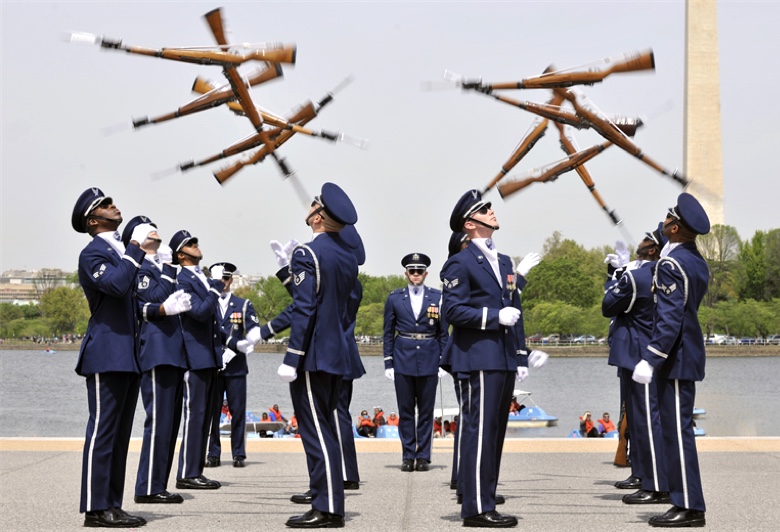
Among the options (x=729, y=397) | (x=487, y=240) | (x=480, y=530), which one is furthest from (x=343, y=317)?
(x=729, y=397)

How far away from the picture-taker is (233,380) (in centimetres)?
1350

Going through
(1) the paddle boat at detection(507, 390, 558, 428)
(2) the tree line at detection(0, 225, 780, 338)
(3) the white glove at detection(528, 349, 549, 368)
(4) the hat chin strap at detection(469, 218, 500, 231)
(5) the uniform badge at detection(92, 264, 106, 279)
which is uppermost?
(2) the tree line at detection(0, 225, 780, 338)

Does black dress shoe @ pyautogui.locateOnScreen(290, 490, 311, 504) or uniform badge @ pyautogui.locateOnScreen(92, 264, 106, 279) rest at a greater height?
uniform badge @ pyautogui.locateOnScreen(92, 264, 106, 279)

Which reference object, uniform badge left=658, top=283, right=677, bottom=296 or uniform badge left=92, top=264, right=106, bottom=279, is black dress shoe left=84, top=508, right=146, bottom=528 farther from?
uniform badge left=658, top=283, right=677, bottom=296

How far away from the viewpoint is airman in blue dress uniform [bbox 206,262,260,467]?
42.7ft

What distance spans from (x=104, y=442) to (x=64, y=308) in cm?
12399

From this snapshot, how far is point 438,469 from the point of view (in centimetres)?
1259

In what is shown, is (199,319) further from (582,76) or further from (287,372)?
(582,76)

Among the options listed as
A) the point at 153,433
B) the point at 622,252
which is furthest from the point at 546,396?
the point at 153,433

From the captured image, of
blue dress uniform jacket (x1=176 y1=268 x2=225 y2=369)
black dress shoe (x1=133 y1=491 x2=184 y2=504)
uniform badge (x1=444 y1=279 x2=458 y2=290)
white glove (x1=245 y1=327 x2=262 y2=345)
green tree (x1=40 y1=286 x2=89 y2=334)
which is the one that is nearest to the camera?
uniform badge (x1=444 y1=279 x2=458 y2=290)

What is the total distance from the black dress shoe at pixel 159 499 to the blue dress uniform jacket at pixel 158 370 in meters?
0.05

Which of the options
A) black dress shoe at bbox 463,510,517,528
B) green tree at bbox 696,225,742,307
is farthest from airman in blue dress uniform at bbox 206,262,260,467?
green tree at bbox 696,225,742,307

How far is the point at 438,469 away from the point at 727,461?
9.25ft

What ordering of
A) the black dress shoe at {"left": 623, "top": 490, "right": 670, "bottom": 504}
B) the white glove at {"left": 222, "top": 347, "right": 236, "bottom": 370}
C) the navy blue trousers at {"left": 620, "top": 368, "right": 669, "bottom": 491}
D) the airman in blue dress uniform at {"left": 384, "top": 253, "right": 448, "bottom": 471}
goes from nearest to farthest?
the black dress shoe at {"left": 623, "top": 490, "right": 670, "bottom": 504}
the navy blue trousers at {"left": 620, "top": 368, "right": 669, "bottom": 491}
the airman in blue dress uniform at {"left": 384, "top": 253, "right": 448, "bottom": 471}
the white glove at {"left": 222, "top": 347, "right": 236, "bottom": 370}
